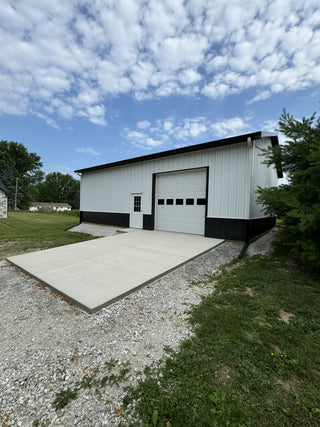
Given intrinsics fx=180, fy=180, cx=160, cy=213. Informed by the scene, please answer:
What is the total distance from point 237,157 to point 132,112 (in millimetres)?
9320

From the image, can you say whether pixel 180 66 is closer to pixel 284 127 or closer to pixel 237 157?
pixel 237 157

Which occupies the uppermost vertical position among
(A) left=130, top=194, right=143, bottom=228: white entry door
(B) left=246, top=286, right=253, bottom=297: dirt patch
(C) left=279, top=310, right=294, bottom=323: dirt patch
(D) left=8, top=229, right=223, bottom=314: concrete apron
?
(A) left=130, top=194, right=143, bottom=228: white entry door

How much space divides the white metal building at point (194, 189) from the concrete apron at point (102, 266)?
1.77 metres

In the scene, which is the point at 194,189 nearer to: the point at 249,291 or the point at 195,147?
the point at 195,147

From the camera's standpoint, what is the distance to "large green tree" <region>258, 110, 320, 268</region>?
143 inches

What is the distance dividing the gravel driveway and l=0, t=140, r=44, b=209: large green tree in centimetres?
4426

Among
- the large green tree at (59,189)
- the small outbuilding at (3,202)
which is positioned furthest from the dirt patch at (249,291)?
the large green tree at (59,189)

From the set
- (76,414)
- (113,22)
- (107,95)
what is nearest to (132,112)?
(107,95)

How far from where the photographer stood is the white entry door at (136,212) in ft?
32.8

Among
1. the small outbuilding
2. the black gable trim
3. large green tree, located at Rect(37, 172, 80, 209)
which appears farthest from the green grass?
large green tree, located at Rect(37, 172, 80, 209)

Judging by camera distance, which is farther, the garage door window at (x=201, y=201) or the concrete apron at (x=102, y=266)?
the garage door window at (x=201, y=201)

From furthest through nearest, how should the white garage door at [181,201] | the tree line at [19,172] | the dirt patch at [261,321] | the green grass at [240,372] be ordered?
the tree line at [19,172]
the white garage door at [181,201]
the dirt patch at [261,321]
the green grass at [240,372]

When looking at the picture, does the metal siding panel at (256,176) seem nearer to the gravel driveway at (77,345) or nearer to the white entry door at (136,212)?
the gravel driveway at (77,345)

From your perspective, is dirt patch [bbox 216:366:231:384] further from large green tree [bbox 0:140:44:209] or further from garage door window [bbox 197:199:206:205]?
large green tree [bbox 0:140:44:209]
